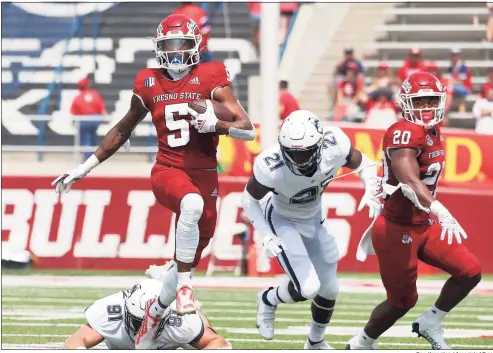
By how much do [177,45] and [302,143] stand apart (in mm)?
1111

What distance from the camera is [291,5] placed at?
18844 mm

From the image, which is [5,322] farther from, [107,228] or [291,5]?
[291,5]

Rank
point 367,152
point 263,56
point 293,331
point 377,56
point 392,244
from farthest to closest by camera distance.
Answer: point 377,56 → point 367,152 → point 263,56 → point 293,331 → point 392,244

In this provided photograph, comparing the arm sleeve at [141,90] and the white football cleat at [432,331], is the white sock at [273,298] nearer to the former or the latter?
the white football cleat at [432,331]

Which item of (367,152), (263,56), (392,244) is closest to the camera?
(392,244)

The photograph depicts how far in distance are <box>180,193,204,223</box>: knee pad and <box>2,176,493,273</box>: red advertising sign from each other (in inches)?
245

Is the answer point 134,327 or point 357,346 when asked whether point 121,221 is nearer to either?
point 357,346

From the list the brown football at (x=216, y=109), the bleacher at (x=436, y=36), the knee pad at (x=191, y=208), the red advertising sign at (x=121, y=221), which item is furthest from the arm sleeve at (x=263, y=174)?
the bleacher at (x=436, y=36)

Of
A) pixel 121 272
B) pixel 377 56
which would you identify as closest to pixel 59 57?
pixel 377 56

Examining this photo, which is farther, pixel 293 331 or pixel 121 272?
pixel 121 272

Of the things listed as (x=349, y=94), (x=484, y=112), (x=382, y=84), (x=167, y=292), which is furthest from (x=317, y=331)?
(x=349, y=94)

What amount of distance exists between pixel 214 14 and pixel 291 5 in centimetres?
133

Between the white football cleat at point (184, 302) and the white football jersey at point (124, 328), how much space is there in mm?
60

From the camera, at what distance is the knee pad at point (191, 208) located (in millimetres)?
6910
